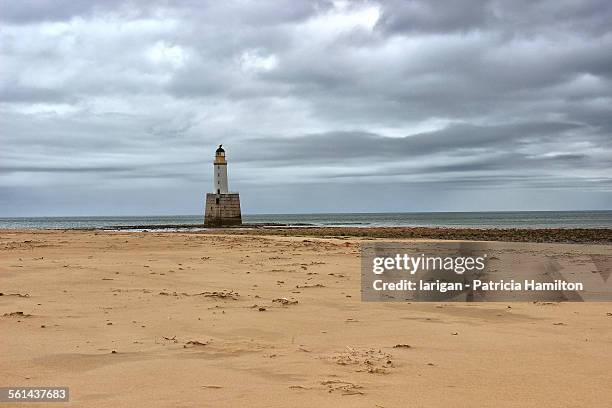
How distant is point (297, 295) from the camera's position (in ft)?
31.6

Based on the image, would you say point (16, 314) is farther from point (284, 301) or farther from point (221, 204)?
point (221, 204)

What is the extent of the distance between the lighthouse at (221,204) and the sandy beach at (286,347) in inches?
2154

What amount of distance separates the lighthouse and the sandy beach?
54702 millimetres

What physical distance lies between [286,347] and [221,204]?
60477mm

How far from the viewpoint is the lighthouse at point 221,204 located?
214 ft

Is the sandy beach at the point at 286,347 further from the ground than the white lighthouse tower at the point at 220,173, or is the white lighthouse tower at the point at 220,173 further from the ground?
the white lighthouse tower at the point at 220,173

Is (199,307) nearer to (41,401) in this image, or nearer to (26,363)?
(26,363)

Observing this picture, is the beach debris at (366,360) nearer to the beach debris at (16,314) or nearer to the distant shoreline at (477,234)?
the beach debris at (16,314)

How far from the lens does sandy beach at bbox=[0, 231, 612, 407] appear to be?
14.2 feet

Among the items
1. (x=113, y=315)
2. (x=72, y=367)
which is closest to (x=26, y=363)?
(x=72, y=367)

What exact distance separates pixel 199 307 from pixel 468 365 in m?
4.37

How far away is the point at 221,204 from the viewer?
6556 cm

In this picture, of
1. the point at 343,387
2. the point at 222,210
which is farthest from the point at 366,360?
the point at 222,210

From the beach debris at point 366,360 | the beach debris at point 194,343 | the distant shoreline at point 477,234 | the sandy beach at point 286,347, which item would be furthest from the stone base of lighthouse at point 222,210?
the beach debris at point 366,360
